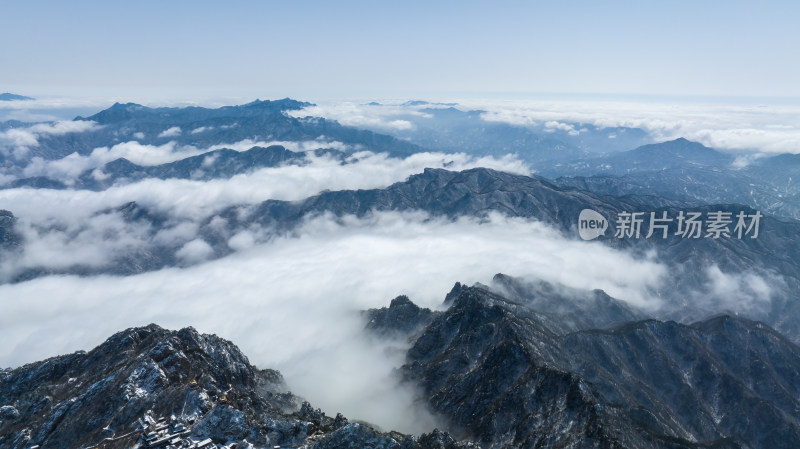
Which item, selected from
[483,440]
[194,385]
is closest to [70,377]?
[194,385]

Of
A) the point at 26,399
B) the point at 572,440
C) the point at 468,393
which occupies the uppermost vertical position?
the point at 26,399

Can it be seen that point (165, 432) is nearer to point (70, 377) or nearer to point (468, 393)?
point (70, 377)

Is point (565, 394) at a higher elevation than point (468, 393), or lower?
higher

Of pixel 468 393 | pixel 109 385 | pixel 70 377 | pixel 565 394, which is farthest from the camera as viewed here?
pixel 468 393

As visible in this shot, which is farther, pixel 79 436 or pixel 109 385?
pixel 109 385

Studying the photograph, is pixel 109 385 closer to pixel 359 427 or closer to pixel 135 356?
A: pixel 135 356

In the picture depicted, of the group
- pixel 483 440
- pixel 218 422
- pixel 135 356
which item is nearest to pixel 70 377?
pixel 135 356

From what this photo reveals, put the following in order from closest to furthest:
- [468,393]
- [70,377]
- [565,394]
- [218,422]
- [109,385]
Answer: [218,422] < [109,385] < [70,377] < [565,394] < [468,393]

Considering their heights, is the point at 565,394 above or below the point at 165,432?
below

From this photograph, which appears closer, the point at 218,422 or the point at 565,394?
the point at 218,422
